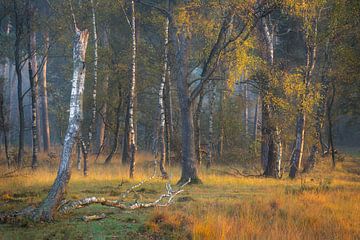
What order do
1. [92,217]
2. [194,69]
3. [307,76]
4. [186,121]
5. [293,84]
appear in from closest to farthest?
[92,217] → [293,84] → [186,121] → [307,76] → [194,69]

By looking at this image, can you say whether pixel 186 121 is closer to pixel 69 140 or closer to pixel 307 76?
pixel 307 76

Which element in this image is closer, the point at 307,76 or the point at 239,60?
the point at 239,60

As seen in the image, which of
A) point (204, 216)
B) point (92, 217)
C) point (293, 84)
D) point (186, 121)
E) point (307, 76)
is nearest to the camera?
point (92, 217)

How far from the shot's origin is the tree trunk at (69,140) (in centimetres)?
819

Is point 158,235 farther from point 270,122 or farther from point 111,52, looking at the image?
point 111,52

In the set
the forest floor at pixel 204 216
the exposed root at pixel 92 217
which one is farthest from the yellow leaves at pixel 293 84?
the exposed root at pixel 92 217

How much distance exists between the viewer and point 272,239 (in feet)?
25.2

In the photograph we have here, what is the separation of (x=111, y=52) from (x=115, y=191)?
12484 mm

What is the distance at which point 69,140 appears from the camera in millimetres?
8508

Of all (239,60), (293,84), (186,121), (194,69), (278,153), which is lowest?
(278,153)

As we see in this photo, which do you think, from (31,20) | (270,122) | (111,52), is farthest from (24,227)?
(111,52)

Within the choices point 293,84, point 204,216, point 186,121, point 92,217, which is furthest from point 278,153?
point 92,217

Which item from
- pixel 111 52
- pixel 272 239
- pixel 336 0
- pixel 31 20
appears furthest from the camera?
pixel 111 52

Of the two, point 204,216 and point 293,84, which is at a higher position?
point 293,84
